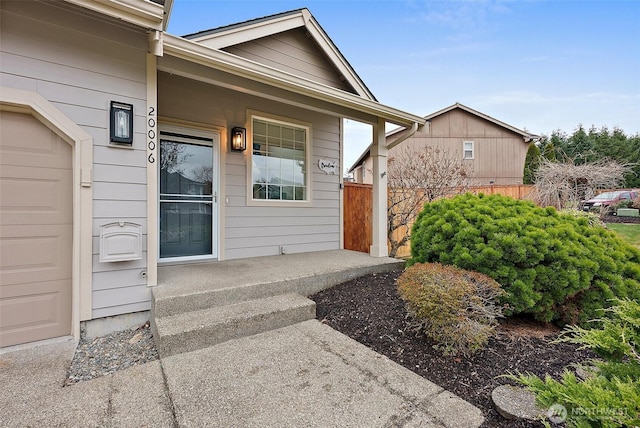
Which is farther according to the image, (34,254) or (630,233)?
(630,233)

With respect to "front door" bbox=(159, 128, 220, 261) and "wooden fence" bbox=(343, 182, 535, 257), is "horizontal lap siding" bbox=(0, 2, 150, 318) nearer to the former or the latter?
"front door" bbox=(159, 128, 220, 261)

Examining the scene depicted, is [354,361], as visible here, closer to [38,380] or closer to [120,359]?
[120,359]

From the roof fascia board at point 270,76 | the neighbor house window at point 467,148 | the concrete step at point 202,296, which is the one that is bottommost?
the concrete step at point 202,296

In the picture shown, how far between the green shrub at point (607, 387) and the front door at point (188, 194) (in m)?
4.22

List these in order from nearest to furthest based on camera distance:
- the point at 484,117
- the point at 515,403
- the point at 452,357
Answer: the point at 515,403
the point at 452,357
the point at 484,117

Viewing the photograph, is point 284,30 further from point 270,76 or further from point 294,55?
point 270,76

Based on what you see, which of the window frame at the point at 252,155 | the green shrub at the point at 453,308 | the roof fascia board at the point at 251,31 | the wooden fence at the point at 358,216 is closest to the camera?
the green shrub at the point at 453,308

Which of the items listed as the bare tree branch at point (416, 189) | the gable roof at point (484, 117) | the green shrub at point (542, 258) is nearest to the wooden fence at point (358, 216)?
the bare tree branch at point (416, 189)

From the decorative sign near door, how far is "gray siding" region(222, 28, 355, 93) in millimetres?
1516

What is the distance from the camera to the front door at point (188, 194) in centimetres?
425

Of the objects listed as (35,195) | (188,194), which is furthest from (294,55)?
(35,195)

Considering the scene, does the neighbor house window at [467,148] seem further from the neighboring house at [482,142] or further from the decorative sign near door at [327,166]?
the decorative sign near door at [327,166]

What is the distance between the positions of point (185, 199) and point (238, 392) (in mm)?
3177

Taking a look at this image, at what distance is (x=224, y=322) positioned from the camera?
2609mm
